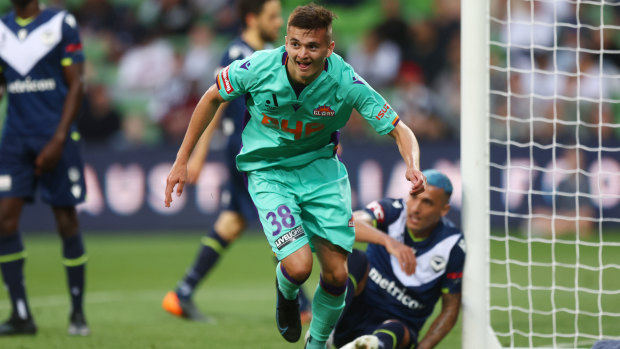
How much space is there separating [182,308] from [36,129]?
170 centimetres

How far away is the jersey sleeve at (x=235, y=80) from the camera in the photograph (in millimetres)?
4320

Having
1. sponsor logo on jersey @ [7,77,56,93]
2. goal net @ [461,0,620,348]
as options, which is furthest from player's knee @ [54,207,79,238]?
goal net @ [461,0,620,348]

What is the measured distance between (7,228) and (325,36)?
275 cm

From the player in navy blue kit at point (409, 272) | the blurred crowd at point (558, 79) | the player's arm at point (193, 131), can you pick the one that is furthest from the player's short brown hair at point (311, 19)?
the blurred crowd at point (558, 79)

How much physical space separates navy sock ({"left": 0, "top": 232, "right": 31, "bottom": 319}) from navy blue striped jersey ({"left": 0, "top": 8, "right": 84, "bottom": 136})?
0.73m

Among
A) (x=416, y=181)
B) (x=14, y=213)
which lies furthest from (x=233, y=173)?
(x=416, y=181)

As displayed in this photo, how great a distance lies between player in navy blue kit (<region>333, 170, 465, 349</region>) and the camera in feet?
15.8

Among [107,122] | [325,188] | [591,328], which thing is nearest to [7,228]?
[325,188]

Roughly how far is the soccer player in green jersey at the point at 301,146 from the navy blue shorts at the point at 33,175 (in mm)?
1592

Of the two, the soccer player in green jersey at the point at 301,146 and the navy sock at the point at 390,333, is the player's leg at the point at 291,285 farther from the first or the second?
the navy sock at the point at 390,333

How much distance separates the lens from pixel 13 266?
5809mm

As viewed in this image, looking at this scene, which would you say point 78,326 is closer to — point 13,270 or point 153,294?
point 13,270

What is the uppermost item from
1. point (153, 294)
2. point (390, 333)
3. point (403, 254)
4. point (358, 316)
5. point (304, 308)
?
point (403, 254)

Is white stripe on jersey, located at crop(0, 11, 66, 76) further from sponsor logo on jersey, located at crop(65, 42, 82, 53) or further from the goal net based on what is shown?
the goal net
